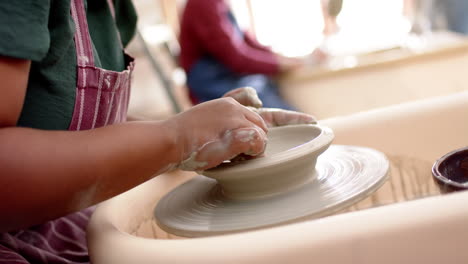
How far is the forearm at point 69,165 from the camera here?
577 millimetres

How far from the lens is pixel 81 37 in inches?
29.0

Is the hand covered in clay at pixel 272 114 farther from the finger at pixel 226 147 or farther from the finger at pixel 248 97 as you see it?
the finger at pixel 226 147

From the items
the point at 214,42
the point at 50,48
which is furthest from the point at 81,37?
the point at 214,42

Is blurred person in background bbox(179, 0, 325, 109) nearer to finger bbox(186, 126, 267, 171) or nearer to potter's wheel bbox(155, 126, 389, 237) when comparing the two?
potter's wheel bbox(155, 126, 389, 237)

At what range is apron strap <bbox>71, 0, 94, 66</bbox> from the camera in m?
0.72

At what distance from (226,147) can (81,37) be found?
0.23 metres

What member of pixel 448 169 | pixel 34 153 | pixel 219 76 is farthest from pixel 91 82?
pixel 219 76

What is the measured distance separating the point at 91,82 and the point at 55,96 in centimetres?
6

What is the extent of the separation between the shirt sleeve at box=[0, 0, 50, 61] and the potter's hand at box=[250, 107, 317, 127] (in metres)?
0.43

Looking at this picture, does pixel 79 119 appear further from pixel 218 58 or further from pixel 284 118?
pixel 218 58

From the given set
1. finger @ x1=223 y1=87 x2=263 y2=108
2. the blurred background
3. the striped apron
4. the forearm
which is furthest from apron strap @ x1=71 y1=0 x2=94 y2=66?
the blurred background

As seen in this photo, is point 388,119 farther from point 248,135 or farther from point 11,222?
point 11,222

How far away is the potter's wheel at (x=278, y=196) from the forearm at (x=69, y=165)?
135 mm

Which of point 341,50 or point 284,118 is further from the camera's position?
point 341,50
